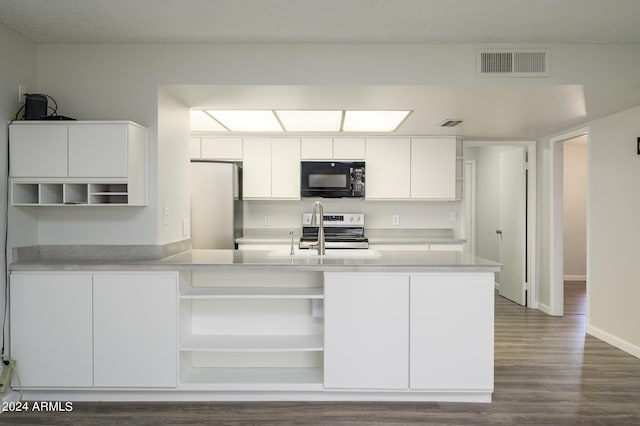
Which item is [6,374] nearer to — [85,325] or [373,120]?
[85,325]

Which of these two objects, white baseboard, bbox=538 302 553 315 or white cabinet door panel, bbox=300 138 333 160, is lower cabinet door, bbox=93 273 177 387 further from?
white baseboard, bbox=538 302 553 315

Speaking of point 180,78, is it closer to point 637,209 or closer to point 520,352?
point 520,352

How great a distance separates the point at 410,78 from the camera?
311cm

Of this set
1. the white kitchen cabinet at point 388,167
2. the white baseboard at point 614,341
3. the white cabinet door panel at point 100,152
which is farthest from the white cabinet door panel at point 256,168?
the white baseboard at point 614,341

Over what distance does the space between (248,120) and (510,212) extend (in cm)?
360

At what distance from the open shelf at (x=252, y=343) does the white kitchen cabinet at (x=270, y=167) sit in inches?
98.7

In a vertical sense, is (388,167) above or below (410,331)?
above

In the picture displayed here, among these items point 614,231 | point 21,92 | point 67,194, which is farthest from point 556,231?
point 21,92

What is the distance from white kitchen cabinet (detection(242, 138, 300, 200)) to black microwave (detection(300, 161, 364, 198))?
0.53 ft

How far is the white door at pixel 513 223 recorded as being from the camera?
5.75m

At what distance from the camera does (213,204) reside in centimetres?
500

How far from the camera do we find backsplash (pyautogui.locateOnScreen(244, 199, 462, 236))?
18.9 feet

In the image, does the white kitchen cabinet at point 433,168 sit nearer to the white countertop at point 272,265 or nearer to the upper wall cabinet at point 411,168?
the upper wall cabinet at point 411,168

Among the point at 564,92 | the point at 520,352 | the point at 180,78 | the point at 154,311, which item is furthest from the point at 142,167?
the point at 520,352
